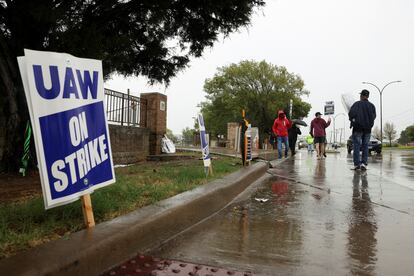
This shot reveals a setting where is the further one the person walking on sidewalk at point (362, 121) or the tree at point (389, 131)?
the tree at point (389, 131)

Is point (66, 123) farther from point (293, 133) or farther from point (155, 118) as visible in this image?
point (293, 133)

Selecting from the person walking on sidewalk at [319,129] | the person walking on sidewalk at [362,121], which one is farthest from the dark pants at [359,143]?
the person walking on sidewalk at [319,129]

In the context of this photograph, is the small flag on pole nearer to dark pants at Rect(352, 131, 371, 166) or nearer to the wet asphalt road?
the wet asphalt road

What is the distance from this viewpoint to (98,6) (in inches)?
289

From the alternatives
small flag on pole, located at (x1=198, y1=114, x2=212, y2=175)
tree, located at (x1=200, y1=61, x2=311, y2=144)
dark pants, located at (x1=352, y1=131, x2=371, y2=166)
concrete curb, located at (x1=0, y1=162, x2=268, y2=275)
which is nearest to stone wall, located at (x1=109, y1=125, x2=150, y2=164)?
small flag on pole, located at (x1=198, y1=114, x2=212, y2=175)

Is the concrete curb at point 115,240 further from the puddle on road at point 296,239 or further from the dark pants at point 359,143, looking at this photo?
the dark pants at point 359,143

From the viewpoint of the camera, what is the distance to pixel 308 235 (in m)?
3.54

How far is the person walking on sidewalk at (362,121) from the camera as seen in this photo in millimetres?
9195

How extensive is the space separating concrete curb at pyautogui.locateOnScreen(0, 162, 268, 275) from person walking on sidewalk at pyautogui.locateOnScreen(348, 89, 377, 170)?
5858 millimetres

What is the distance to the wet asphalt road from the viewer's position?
279 centimetres

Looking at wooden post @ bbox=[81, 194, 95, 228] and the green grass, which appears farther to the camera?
wooden post @ bbox=[81, 194, 95, 228]

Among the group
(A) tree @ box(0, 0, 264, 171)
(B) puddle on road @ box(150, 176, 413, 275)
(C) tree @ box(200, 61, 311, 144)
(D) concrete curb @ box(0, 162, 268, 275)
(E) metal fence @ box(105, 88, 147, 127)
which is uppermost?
(C) tree @ box(200, 61, 311, 144)

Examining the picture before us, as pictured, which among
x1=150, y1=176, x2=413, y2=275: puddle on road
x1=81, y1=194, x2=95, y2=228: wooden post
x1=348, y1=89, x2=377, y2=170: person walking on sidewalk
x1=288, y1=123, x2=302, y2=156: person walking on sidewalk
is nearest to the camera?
x1=150, y1=176, x2=413, y2=275: puddle on road

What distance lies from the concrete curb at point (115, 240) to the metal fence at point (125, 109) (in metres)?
7.61
